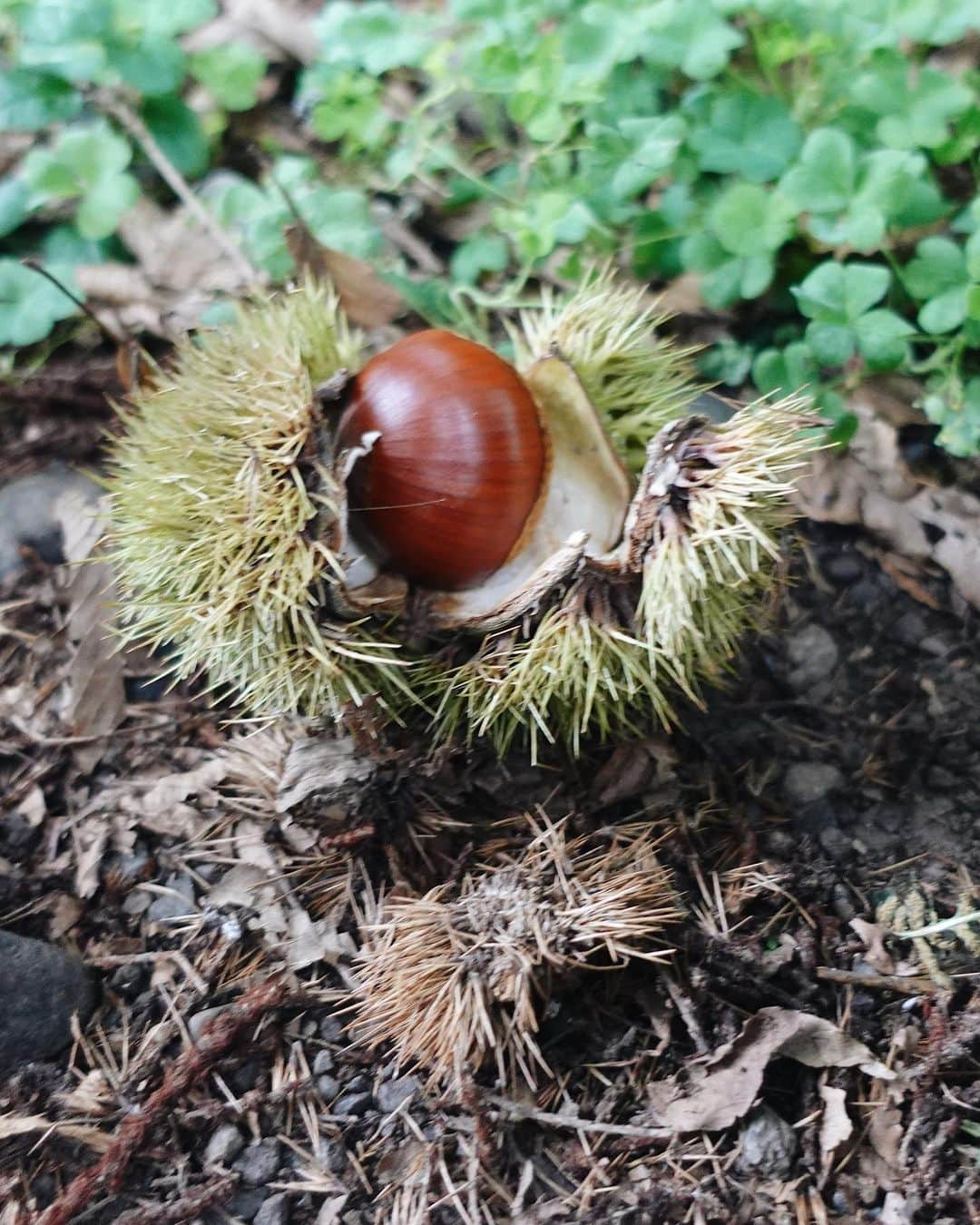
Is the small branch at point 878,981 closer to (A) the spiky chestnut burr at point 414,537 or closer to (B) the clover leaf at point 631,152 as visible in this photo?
(A) the spiky chestnut burr at point 414,537

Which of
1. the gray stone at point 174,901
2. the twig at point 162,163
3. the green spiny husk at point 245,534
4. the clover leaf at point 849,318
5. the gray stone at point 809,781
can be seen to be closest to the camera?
the green spiny husk at point 245,534

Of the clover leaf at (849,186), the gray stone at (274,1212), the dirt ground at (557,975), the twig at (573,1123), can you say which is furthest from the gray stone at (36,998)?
the clover leaf at (849,186)

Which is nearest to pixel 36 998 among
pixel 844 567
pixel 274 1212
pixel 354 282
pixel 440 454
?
pixel 274 1212

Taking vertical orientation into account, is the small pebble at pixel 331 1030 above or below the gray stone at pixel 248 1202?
above

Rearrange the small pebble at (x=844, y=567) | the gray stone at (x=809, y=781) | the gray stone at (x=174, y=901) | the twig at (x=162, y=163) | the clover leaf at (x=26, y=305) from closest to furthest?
the gray stone at (x=174, y=901) → the gray stone at (x=809, y=781) → the small pebble at (x=844, y=567) → the clover leaf at (x=26, y=305) → the twig at (x=162, y=163)

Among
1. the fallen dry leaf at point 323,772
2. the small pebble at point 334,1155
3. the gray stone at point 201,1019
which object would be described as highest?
the fallen dry leaf at point 323,772

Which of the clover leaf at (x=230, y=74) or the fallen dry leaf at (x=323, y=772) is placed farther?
the clover leaf at (x=230, y=74)

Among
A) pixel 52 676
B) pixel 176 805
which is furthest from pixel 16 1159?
pixel 52 676
